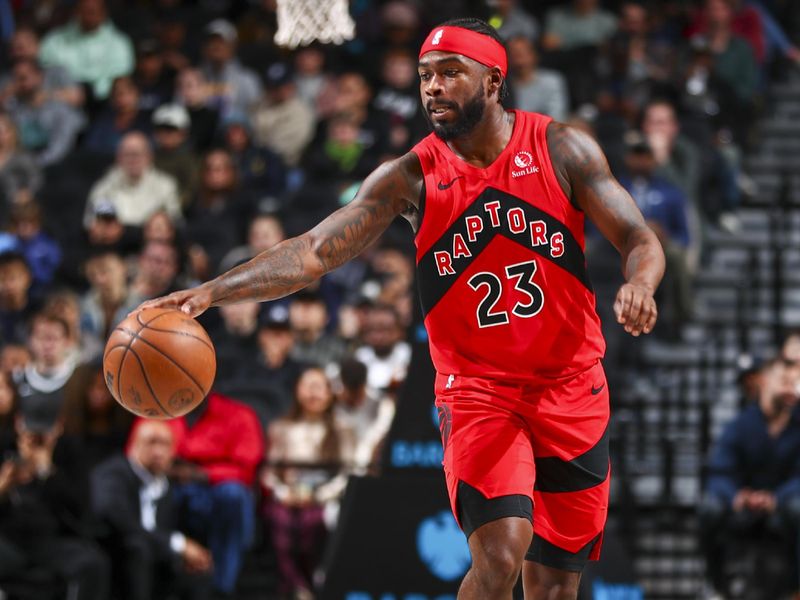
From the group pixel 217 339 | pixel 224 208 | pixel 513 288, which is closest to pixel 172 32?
pixel 224 208

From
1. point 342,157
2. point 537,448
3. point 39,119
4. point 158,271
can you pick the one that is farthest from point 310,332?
point 537,448

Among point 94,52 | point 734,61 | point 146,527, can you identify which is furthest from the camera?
point 94,52

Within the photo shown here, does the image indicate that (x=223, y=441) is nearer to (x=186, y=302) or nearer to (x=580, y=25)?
(x=186, y=302)

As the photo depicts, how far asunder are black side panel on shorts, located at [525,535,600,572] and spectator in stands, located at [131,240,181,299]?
20.8 feet

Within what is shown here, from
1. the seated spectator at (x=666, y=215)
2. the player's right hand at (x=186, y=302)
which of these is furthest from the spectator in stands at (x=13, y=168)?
the player's right hand at (x=186, y=302)

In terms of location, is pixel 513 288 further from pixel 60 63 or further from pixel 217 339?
pixel 60 63

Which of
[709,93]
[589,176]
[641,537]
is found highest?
[709,93]

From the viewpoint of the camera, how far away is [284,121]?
14.5m

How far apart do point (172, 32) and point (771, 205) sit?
663cm

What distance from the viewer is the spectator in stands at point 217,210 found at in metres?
13.1

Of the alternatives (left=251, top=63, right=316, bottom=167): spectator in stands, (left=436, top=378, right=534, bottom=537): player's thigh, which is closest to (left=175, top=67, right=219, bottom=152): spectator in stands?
(left=251, top=63, right=316, bottom=167): spectator in stands

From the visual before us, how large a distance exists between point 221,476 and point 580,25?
282 inches

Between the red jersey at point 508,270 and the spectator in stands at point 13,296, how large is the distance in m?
7.21

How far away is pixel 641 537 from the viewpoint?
1062cm
